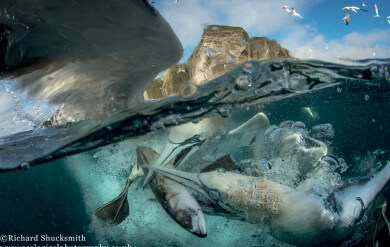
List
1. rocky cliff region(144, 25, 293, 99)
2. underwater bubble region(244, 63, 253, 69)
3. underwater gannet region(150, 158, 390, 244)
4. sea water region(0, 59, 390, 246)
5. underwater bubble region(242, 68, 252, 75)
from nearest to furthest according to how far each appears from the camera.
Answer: underwater gannet region(150, 158, 390, 244) < rocky cliff region(144, 25, 293, 99) < underwater bubble region(244, 63, 253, 69) < underwater bubble region(242, 68, 252, 75) < sea water region(0, 59, 390, 246)

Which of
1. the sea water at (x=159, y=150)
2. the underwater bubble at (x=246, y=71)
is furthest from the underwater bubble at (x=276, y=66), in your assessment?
the underwater bubble at (x=246, y=71)

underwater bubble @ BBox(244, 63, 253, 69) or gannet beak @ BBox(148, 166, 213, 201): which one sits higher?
underwater bubble @ BBox(244, 63, 253, 69)

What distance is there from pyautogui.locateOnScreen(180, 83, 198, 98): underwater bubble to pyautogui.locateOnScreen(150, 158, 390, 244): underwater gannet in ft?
5.39

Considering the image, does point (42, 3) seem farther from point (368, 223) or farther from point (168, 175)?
point (368, 223)

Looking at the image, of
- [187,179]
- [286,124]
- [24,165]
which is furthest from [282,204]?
[24,165]

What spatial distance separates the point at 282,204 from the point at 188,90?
2724mm

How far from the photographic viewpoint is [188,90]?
4.62 m

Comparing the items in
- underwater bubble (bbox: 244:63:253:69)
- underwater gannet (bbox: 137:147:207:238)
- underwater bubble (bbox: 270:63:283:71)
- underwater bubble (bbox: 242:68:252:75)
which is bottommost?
underwater gannet (bbox: 137:147:207:238)

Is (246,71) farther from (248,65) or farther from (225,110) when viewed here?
(225,110)

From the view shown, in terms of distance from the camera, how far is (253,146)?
19.5 ft

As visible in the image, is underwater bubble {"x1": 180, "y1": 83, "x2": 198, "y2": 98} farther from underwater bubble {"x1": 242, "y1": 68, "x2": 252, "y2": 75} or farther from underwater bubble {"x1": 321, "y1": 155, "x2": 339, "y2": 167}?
underwater bubble {"x1": 321, "y1": 155, "x2": 339, "y2": 167}

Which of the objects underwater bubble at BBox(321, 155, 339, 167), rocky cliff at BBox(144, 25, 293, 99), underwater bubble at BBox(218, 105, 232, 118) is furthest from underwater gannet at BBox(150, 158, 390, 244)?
underwater bubble at BBox(218, 105, 232, 118)

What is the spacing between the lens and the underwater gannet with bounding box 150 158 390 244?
360cm

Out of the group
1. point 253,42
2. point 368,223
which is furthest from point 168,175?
point 368,223
